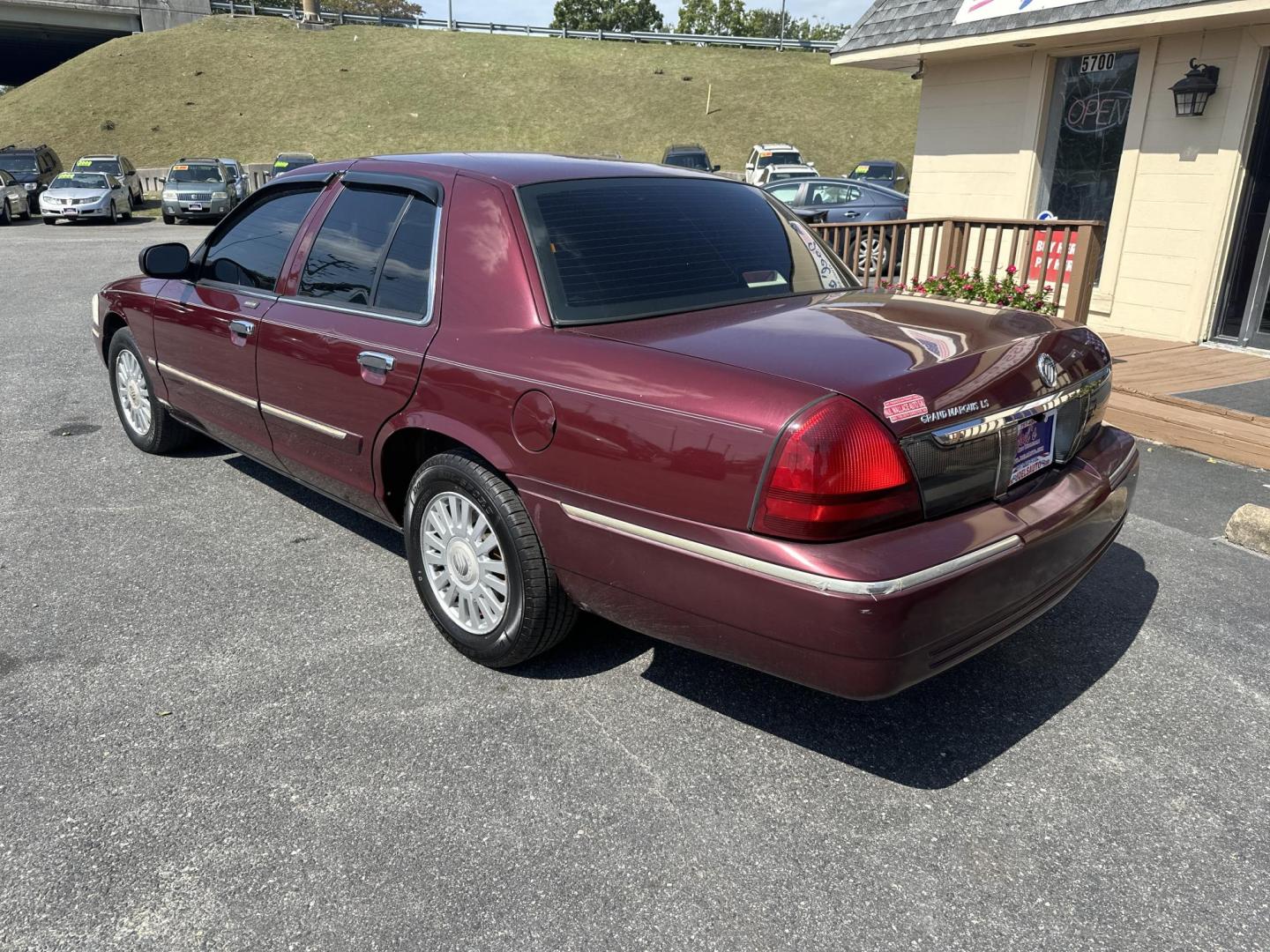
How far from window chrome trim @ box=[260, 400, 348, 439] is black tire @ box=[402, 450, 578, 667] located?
1.77 feet

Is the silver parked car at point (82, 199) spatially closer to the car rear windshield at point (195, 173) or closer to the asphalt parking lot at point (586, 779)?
the car rear windshield at point (195, 173)

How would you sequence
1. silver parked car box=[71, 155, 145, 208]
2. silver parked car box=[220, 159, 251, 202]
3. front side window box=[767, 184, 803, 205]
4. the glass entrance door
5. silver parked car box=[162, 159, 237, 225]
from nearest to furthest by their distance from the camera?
the glass entrance door < front side window box=[767, 184, 803, 205] < silver parked car box=[162, 159, 237, 225] < silver parked car box=[220, 159, 251, 202] < silver parked car box=[71, 155, 145, 208]

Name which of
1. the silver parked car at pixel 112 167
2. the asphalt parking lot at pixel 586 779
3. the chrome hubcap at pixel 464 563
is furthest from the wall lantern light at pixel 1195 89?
the silver parked car at pixel 112 167

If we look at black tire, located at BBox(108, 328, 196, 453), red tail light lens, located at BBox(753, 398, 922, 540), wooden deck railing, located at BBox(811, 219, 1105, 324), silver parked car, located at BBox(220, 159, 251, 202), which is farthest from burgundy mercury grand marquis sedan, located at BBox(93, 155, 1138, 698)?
silver parked car, located at BBox(220, 159, 251, 202)

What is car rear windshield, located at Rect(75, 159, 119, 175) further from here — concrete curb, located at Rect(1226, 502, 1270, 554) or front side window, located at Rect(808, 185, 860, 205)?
concrete curb, located at Rect(1226, 502, 1270, 554)

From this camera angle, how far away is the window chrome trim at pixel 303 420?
3.82 metres

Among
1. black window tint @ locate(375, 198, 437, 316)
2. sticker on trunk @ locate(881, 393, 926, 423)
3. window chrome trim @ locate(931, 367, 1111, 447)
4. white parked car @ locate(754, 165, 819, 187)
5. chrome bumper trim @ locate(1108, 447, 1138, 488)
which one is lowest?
chrome bumper trim @ locate(1108, 447, 1138, 488)

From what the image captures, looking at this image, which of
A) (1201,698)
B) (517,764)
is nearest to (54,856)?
(517,764)

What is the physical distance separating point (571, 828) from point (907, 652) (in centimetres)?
102

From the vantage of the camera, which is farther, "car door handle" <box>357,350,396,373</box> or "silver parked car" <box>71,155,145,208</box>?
"silver parked car" <box>71,155,145,208</box>

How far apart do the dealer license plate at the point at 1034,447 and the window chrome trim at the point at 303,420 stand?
8.04 feet

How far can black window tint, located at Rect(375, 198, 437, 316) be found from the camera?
349cm

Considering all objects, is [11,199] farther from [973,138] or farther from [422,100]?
[422,100]

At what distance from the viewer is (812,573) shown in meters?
2.43
